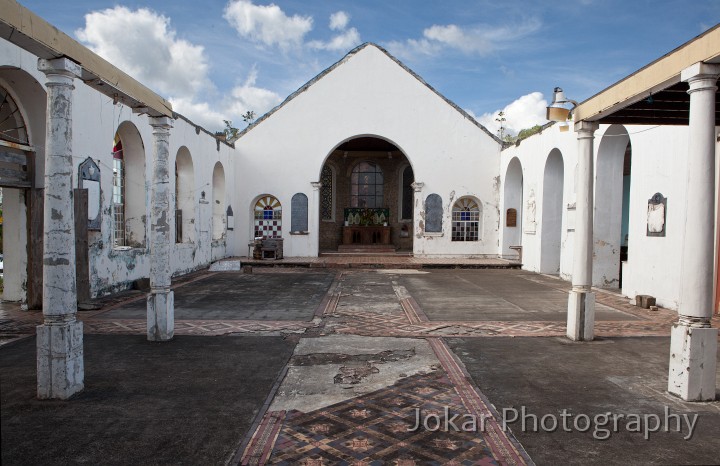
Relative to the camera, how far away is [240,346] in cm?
627

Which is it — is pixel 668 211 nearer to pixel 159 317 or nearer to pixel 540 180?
pixel 540 180

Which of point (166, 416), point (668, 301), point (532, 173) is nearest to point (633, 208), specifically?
point (668, 301)

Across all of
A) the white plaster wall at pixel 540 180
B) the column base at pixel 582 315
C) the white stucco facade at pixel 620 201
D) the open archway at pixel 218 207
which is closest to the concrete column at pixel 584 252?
the column base at pixel 582 315

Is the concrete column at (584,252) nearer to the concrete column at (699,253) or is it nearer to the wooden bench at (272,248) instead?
the concrete column at (699,253)

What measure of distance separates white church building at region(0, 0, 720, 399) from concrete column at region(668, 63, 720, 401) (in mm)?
16

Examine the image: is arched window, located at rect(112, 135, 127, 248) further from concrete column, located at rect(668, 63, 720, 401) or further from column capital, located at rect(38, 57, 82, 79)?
concrete column, located at rect(668, 63, 720, 401)

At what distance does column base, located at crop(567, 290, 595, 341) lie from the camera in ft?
21.7

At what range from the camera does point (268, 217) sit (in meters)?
19.6

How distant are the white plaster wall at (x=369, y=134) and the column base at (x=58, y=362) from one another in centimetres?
1489

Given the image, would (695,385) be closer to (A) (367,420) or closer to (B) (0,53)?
(A) (367,420)

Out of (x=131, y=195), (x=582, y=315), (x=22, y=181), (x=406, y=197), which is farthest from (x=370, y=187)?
(x=582, y=315)

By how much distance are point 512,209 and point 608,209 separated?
7.17 meters

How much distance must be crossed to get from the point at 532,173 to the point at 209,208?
10600 millimetres

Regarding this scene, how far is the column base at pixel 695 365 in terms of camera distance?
4.48 metres
